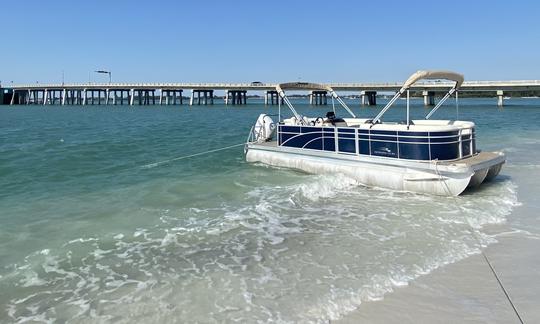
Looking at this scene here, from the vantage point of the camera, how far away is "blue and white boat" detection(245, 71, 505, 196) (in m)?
12.6

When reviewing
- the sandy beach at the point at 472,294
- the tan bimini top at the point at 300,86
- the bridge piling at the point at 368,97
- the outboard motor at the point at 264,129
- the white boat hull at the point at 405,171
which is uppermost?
the bridge piling at the point at 368,97

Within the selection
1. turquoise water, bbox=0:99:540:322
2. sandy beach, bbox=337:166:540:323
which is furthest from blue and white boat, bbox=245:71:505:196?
sandy beach, bbox=337:166:540:323

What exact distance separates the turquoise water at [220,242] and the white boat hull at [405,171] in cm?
38

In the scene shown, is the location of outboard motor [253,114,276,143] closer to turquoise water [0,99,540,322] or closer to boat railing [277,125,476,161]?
boat railing [277,125,476,161]

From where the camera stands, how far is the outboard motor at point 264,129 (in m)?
21.5

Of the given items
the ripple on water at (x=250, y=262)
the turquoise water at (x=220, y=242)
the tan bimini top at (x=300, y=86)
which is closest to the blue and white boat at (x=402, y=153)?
the turquoise water at (x=220, y=242)

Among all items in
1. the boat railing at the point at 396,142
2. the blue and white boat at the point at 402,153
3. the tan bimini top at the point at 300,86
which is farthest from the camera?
the tan bimini top at the point at 300,86

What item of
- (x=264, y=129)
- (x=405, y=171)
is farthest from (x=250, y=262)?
(x=264, y=129)

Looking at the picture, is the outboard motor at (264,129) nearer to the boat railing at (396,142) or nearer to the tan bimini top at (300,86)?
the tan bimini top at (300,86)

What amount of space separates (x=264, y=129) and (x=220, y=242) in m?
13.4

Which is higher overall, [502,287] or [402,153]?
[402,153]

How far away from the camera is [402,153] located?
13492 millimetres

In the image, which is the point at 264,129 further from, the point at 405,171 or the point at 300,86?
the point at 405,171

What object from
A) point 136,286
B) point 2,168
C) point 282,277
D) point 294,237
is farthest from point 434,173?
point 2,168
